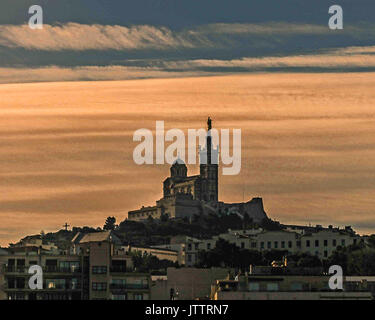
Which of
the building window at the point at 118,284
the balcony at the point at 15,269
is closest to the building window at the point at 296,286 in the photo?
the building window at the point at 118,284


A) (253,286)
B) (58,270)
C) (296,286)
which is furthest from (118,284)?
(296,286)

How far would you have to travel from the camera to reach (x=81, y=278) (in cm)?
12306

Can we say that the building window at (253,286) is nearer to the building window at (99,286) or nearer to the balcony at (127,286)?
the balcony at (127,286)

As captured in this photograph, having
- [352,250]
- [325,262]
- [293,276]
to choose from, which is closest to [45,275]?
[293,276]

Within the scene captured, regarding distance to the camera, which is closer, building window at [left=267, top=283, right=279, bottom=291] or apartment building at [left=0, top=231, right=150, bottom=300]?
building window at [left=267, top=283, right=279, bottom=291]

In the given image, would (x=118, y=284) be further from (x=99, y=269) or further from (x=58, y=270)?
(x=58, y=270)

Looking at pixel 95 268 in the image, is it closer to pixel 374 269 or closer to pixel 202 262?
pixel 374 269

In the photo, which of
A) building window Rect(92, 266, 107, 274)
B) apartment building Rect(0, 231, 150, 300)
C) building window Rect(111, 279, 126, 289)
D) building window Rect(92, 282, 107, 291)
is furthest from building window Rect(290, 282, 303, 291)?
building window Rect(92, 266, 107, 274)

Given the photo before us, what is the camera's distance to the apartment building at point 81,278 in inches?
4653

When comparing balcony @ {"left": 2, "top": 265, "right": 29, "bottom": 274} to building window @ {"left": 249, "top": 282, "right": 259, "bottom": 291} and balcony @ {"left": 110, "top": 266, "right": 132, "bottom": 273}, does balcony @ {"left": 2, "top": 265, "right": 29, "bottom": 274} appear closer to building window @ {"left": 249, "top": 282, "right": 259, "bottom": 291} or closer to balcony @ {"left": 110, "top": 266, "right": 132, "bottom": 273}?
balcony @ {"left": 110, "top": 266, "right": 132, "bottom": 273}

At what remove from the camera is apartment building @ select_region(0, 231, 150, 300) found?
11819cm
